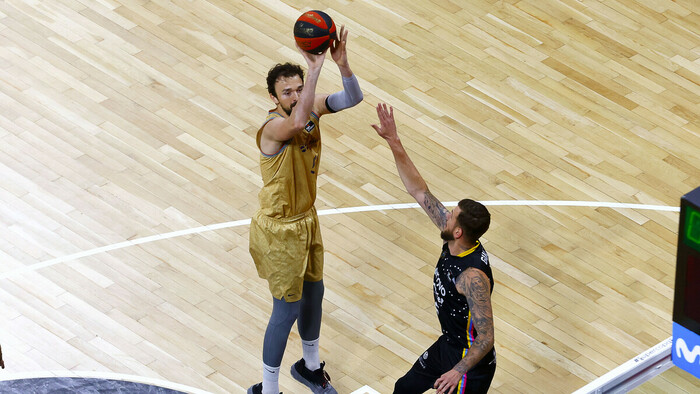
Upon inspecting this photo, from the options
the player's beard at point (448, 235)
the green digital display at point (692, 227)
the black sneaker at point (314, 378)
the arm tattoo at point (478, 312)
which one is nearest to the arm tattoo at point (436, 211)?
the player's beard at point (448, 235)

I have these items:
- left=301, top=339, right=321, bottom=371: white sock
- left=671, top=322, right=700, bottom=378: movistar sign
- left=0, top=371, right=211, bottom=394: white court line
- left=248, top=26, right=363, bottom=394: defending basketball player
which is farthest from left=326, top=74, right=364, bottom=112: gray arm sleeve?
left=671, top=322, right=700, bottom=378: movistar sign

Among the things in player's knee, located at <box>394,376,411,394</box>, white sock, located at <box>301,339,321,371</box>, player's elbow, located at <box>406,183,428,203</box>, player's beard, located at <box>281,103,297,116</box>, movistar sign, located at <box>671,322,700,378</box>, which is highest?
movistar sign, located at <box>671,322,700,378</box>

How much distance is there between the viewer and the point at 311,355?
7199mm

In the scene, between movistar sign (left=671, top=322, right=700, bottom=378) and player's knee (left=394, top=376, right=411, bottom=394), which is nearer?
movistar sign (left=671, top=322, right=700, bottom=378)

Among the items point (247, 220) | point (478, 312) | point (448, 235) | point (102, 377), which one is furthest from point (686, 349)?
point (247, 220)

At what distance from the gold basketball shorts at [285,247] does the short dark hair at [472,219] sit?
38.7 inches

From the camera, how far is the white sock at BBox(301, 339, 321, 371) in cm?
716

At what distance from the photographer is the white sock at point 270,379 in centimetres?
695

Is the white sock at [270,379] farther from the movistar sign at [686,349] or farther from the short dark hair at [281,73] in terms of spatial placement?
the movistar sign at [686,349]

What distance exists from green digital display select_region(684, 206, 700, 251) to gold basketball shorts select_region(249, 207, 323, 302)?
2.66m

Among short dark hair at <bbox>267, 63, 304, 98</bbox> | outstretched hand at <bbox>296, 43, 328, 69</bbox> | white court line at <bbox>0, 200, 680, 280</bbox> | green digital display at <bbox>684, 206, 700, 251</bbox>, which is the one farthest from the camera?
white court line at <bbox>0, 200, 680, 280</bbox>

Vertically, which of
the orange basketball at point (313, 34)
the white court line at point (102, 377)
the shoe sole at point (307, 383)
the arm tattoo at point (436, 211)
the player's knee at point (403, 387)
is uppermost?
the orange basketball at point (313, 34)

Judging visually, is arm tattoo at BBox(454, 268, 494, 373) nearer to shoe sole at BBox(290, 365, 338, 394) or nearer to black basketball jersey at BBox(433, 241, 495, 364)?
black basketball jersey at BBox(433, 241, 495, 364)

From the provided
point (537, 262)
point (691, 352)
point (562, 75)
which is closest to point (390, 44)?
point (562, 75)
